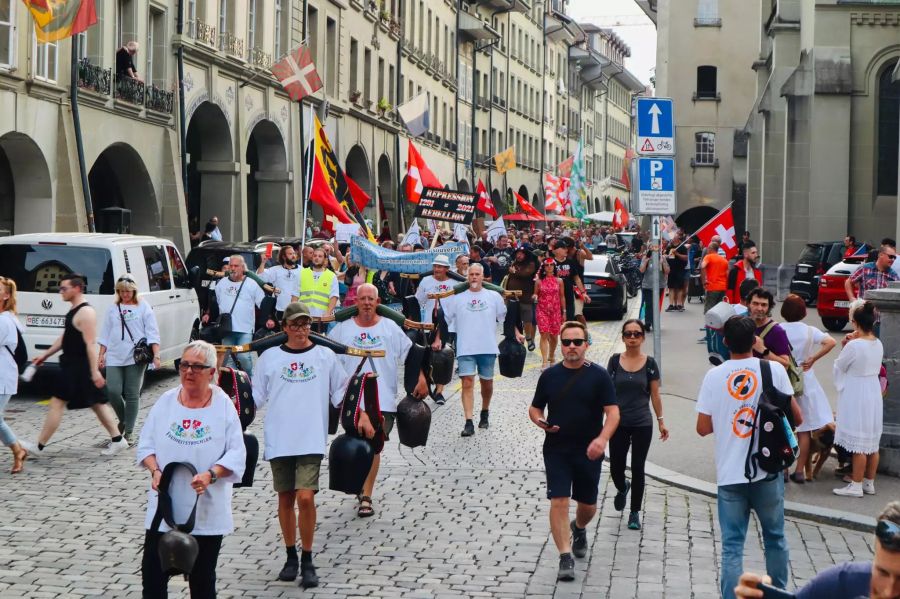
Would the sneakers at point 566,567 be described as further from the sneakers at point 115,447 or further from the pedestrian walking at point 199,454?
the sneakers at point 115,447

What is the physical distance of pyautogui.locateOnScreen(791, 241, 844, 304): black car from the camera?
29844mm

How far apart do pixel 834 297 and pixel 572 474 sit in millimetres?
17477

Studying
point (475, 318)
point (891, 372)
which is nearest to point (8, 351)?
point (475, 318)

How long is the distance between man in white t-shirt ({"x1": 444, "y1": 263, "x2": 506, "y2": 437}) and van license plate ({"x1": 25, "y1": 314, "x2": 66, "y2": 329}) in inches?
179

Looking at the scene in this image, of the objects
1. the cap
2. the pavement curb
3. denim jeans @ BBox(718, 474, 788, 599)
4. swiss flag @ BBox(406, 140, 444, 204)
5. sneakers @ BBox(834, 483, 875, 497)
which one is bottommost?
the pavement curb

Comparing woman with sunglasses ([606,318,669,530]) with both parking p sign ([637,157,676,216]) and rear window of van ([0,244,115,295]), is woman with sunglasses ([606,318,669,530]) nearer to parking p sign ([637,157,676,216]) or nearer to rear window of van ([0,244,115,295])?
Result: parking p sign ([637,157,676,216])

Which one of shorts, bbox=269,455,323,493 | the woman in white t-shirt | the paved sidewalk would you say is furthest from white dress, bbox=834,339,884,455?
shorts, bbox=269,455,323,493

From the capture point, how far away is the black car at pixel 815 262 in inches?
1175

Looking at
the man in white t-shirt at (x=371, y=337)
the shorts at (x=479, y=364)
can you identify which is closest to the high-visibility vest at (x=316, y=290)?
the shorts at (x=479, y=364)

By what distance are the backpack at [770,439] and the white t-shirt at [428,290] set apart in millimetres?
9285

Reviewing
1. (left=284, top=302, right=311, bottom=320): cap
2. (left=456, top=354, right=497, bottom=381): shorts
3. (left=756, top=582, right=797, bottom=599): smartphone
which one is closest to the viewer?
(left=756, top=582, right=797, bottom=599): smartphone

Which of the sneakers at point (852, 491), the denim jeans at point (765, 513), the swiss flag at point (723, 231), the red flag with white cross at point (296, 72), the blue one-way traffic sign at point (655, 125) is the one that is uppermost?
the red flag with white cross at point (296, 72)

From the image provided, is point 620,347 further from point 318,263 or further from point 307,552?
point 307,552

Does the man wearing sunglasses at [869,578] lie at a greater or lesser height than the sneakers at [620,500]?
greater
